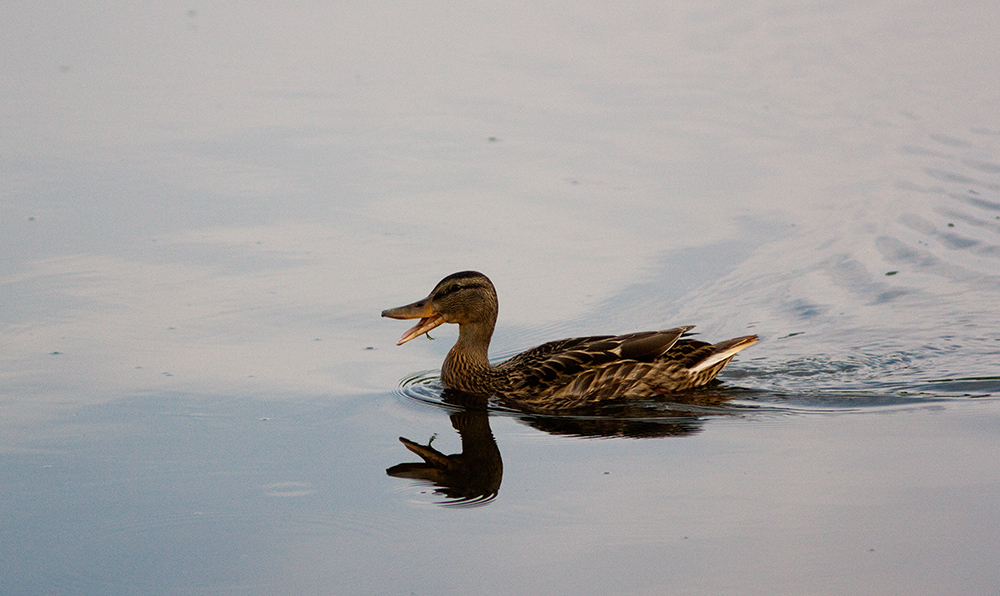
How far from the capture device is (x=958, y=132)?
1664cm

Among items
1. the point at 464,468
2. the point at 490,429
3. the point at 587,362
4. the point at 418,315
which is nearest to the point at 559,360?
the point at 587,362

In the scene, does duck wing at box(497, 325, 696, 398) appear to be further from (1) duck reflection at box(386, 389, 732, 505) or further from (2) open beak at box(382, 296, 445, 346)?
(2) open beak at box(382, 296, 445, 346)

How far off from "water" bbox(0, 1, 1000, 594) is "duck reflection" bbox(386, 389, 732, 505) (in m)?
0.04

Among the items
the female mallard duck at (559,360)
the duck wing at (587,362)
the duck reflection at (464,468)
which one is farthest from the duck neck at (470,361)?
the duck reflection at (464,468)

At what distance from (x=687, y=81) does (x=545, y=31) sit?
3.86m

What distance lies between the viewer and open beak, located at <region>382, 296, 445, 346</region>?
31.8 ft

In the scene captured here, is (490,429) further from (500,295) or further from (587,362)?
(500,295)

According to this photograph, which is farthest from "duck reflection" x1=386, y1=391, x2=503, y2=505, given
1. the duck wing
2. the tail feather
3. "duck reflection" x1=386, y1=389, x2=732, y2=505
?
the tail feather

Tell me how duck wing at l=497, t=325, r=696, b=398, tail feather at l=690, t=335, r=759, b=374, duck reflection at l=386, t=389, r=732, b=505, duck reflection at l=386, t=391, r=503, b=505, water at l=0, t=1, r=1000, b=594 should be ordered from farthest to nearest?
1. tail feather at l=690, t=335, r=759, b=374
2. duck wing at l=497, t=325, r=696, b=398
3. duck reflection at l=386, t=389, r=732, b=505
4. duck reflection at l=386, t=391, r=503, b=505
5. water at l=0, t=1, r=1000, b=594

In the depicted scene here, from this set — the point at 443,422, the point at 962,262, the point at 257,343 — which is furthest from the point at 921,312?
the point at 257,343

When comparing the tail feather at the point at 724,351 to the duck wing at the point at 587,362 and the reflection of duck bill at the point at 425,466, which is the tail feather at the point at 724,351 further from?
the reflection of duck bill at the point at 425,466

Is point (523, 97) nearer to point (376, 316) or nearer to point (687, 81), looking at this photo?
point (687, 81)

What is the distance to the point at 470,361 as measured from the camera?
9789 millimetres

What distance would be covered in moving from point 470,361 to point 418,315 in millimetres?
525
